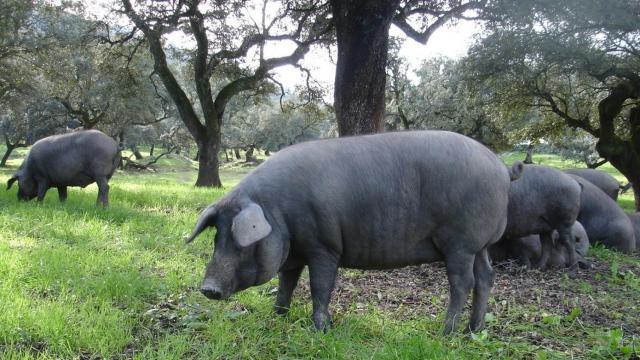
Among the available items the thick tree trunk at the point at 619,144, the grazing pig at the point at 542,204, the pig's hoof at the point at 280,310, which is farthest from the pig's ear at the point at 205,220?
the thick tree trunk at the point at 619,144

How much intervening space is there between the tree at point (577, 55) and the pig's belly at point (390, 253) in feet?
28.7

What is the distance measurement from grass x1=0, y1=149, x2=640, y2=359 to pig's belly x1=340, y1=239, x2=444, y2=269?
492mm

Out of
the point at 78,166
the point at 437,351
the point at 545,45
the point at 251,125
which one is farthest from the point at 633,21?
the point at 251,125

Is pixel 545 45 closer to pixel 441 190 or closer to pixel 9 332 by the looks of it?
pixel 441 190

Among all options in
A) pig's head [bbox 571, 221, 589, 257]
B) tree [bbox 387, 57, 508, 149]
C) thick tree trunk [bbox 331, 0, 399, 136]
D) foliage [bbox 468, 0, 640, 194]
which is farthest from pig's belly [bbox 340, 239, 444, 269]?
tree [bbox 387, 57, 508, 149]

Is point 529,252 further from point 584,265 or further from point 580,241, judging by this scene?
point 580,241

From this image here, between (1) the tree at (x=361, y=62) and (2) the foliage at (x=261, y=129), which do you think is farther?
(2) the foliage at (x=261, y=129)

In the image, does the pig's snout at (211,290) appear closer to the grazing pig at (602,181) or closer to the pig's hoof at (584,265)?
the pig's hoof at (584,265)

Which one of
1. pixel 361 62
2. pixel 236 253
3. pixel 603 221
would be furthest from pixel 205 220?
pixel 603 221

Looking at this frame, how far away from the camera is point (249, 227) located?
125 inches

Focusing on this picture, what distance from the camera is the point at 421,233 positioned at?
11.9 feet

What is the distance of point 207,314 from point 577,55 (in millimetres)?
13835

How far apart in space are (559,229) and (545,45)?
9.33 metres

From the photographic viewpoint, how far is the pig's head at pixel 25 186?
9102mm
